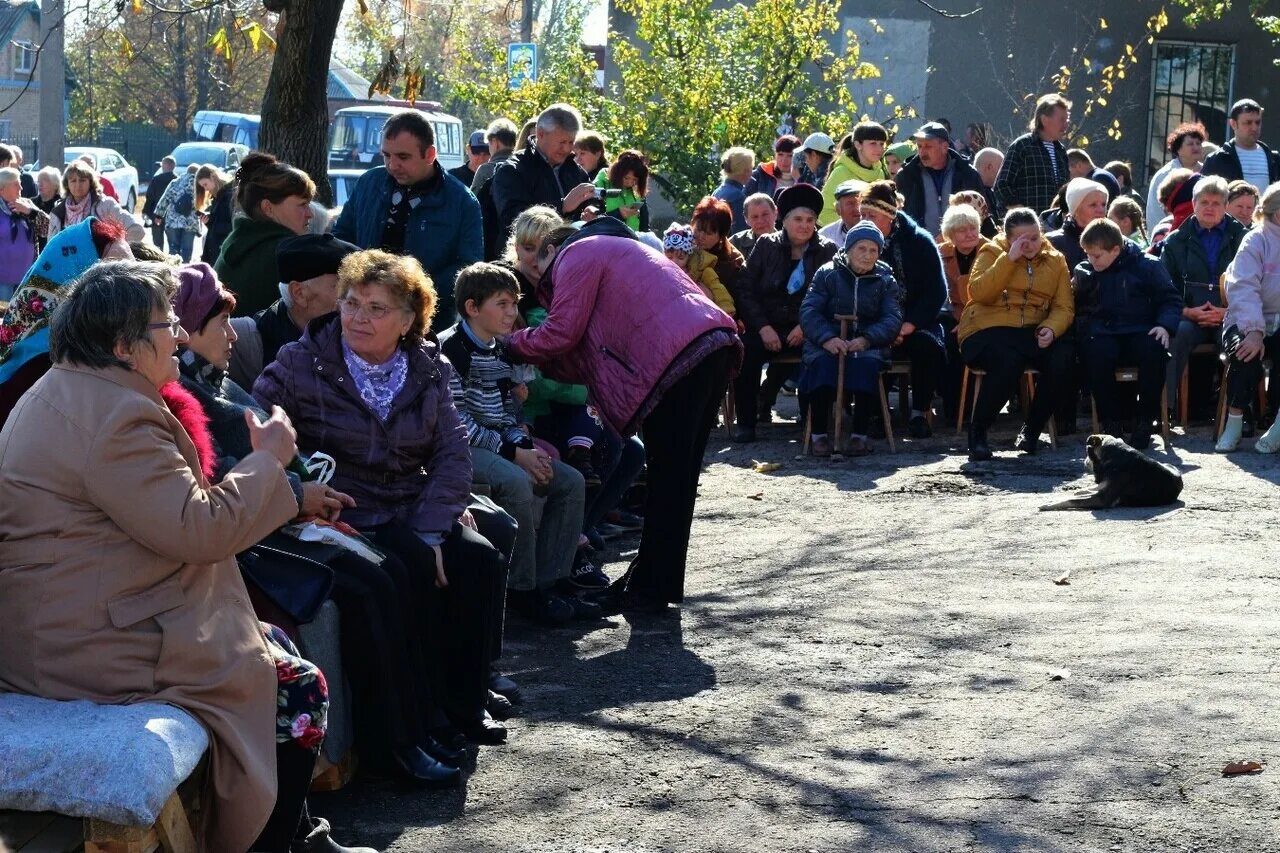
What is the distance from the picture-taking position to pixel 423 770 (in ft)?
17.6

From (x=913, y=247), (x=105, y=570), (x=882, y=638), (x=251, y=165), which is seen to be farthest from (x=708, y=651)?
(x=913, y=247)

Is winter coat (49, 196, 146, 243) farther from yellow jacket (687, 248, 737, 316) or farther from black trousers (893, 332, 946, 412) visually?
black trousers (893, 332, 946, 412)

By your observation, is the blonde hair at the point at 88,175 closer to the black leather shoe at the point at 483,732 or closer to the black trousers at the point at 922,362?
the black trousers at the point at 922,362

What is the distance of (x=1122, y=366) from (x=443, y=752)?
290 inches

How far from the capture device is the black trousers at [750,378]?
12.3 metres

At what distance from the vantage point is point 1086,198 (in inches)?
480

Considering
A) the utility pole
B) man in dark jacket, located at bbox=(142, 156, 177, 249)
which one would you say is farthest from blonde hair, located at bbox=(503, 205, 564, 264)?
man in dark jacket, located at bbox=(142, 156, 177, 249)

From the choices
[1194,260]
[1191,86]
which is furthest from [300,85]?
[1191,86]

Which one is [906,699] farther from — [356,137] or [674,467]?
[356,137]

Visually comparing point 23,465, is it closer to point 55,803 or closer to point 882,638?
point 55,803

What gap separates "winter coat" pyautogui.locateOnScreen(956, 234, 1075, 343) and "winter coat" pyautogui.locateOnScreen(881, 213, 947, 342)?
1.33 ft

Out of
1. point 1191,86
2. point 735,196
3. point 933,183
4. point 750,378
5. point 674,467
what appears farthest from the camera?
point 1191,86

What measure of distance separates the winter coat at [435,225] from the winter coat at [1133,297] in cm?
496

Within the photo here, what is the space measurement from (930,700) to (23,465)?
11.7ft
